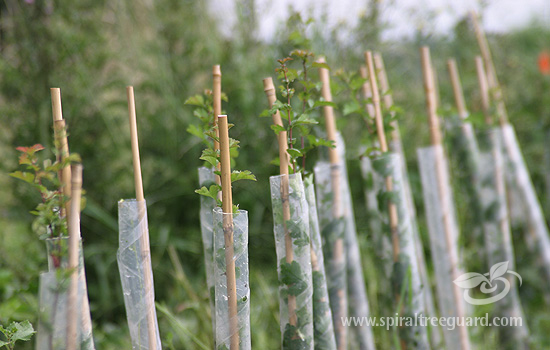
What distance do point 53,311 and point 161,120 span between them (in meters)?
1.54

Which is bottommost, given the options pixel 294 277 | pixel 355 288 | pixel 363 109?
pixel 355 288

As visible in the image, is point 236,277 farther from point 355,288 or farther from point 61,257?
point 355,288

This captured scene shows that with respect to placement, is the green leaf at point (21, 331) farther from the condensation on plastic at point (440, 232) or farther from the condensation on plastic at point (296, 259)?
the condensation on plastic at point (440, 232)

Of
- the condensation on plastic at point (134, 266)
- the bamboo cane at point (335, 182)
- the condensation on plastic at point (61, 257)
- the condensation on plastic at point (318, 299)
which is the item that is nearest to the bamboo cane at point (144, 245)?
the condensation on plastic at point (134, 266)

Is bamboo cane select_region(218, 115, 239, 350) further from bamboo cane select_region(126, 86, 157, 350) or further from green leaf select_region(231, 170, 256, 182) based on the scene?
bamboo cane select_region(126, 86, 157, 350)

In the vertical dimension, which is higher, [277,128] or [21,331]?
[277,128]

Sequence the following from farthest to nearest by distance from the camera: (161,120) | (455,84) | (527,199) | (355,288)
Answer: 1. (161,120)
2. (527,199)
3. (455,84)
4. (355,288)

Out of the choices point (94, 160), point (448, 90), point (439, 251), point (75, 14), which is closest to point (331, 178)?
point (439, 251)

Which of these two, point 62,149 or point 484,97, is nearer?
point 62,149

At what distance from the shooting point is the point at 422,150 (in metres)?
1.22

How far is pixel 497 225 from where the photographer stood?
1.48 metres

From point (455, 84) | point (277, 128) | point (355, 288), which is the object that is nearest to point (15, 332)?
point (277, 128)

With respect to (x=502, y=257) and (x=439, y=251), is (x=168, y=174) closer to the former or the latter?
(x=439, y=251)

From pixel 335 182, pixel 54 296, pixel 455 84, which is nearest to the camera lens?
pixel 54 296
